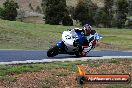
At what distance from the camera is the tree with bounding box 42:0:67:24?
75950 millimetres

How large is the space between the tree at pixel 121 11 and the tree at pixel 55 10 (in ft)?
53.4

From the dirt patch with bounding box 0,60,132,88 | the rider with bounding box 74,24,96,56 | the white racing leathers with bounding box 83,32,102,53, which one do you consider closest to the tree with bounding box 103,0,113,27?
the white racing leathers with bounding box 83,32,102,53

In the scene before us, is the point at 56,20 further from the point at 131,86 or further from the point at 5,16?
the point at 131,86

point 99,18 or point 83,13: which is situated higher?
point 83,13

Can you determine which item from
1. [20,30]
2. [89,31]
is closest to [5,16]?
[20,30]

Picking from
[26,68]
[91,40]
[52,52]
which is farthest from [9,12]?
[26,68]

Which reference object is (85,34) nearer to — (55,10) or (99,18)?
(55,10)

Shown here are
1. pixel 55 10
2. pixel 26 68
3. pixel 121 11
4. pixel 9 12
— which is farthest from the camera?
pixel 121 11

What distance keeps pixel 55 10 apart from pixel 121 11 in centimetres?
1919

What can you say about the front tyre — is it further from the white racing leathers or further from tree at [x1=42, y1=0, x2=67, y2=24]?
tree at [x1=42, y1=0, x2=67, y2=24]

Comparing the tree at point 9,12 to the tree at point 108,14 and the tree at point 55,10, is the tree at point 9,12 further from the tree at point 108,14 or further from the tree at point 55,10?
the tree at point 108,14

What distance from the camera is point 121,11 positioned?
9069 cm

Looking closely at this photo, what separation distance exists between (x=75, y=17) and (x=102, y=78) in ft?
263

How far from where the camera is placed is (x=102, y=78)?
1051 cm
